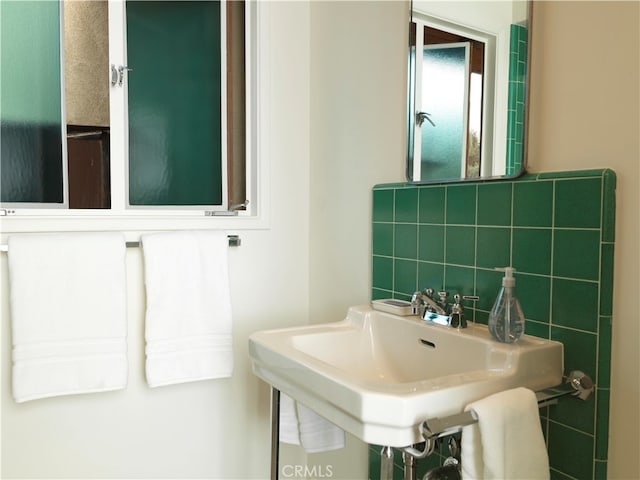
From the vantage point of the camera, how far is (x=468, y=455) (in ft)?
3.21

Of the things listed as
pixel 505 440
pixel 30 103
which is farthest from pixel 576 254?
pixel 30 103

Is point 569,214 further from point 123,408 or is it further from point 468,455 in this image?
point 123,408

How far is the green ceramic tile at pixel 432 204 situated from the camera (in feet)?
4.74

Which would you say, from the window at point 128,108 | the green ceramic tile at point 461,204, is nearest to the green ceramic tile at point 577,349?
the green ceramic tile at point 461,204

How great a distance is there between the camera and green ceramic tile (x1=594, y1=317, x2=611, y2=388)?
3.52 feet

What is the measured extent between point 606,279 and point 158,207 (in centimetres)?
136

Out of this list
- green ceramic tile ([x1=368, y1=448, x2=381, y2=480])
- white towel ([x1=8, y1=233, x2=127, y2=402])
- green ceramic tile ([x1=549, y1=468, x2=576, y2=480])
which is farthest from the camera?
green ceramic tile ([x1=368, y1=448, x2=381, y2=480])

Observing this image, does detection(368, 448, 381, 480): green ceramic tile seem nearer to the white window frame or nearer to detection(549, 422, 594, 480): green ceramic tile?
detection(549, 422, 594, 480): green ceramic tile

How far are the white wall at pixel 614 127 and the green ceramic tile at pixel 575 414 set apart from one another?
0.04 metres

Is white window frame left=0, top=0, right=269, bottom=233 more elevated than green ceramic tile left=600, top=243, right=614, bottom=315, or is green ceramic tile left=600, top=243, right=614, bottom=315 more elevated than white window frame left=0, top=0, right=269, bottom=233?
white window frame left=0, top=0, right=269, bottom=233

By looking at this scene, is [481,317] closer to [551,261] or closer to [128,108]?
[551,261]

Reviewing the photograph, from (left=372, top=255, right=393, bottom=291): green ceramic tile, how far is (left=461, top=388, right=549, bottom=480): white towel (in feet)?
2.16

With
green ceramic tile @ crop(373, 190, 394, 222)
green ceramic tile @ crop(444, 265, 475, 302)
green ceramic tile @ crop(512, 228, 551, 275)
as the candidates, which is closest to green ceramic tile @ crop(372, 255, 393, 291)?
green ceramic tile @ crop(373, 190, 394, 222)

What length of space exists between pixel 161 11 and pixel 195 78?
0.78 feet
